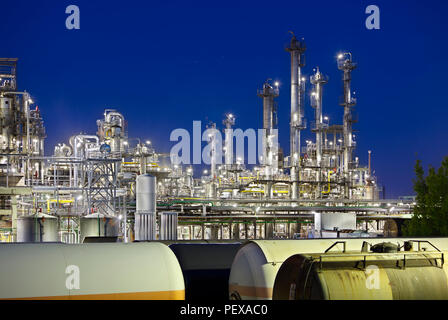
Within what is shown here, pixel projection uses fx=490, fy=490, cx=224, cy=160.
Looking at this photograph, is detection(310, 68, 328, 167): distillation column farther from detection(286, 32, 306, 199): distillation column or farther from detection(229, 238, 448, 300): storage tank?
detection(229, 238, 448, 300): storage tank

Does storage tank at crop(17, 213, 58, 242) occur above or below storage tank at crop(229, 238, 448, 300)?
below

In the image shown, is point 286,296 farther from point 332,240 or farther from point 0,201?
point 0,201

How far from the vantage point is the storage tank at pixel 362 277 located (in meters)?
7.03

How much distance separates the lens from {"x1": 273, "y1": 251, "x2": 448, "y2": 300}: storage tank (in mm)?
7031

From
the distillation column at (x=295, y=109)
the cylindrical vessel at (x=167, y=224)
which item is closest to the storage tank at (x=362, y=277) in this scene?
the cylindrical vessel at (x=167, y=224)

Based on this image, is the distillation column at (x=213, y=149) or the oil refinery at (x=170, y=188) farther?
the distillation column at (x=213, y=149)

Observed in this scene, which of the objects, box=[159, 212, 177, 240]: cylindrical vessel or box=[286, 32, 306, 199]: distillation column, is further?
box=[286, 32, 306, 199]: distillation column

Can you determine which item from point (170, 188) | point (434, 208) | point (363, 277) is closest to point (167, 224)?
point (434, 208)

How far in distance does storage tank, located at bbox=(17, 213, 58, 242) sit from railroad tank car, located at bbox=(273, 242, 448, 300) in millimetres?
15465

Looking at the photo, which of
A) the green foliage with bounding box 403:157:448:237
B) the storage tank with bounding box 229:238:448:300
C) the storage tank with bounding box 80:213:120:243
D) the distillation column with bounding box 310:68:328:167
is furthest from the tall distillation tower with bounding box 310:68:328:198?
the storage tank with bounding box 229:238:448:300

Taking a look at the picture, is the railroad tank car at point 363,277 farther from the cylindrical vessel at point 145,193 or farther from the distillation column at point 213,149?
the distillation column at point 213,149

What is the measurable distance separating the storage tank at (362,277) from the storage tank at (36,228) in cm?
1548
